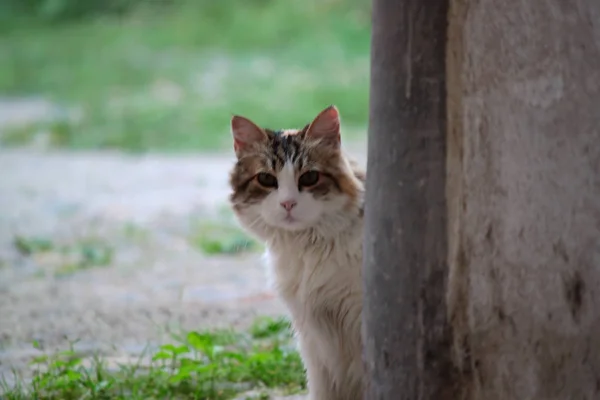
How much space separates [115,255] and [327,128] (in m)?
3.15

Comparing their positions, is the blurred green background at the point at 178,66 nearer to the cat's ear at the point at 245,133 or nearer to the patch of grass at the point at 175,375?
the patch of grass at the point at 175,375

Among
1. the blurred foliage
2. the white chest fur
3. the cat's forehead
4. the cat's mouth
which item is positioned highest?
the blurred foliage

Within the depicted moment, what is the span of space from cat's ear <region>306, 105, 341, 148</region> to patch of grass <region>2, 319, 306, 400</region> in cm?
101

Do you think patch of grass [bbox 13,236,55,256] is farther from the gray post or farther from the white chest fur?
the gray post

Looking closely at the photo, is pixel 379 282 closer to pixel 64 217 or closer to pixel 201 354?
pixel 201 354

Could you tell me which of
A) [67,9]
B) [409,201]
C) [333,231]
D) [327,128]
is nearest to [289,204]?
[333,231]

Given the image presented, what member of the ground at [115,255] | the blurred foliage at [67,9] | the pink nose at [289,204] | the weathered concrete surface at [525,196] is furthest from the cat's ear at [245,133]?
the blurred foliage at [67,9]

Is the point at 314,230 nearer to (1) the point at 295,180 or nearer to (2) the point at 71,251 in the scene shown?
(1) the point at 295,180

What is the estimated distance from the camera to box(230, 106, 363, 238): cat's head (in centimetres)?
316

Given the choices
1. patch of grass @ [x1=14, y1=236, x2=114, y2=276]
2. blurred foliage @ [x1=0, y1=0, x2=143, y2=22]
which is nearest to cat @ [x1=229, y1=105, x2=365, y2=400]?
patch of grass @ [x1=14, y1=236, x2=114, y2=276]

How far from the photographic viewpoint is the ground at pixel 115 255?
4.73m

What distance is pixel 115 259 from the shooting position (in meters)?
6.02

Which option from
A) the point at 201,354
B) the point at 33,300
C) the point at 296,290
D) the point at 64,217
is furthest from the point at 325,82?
the point at 296,290

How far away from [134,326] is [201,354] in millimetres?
748
